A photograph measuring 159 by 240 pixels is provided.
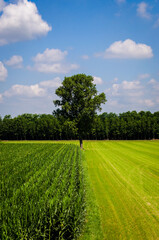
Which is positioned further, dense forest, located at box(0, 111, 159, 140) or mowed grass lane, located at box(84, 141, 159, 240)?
dense forest, located at box(0, 111, 159, 140)

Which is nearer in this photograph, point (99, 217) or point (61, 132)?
point (99, 217)

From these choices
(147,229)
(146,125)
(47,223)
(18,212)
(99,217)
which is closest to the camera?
(18,212)

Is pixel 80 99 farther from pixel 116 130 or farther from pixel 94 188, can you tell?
pixel 116 130

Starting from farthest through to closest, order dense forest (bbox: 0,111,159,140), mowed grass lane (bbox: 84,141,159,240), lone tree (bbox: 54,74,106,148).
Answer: dense forest (bbox: 0,111,159,140) < lone tree (bbox: 54,74,106,148) < mowed grass lane (bbox: 84,141,159,240)

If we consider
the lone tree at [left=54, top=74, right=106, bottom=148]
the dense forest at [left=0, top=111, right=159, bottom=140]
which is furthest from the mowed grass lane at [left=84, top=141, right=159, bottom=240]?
the dense forest at [left=0, top=111, right=159, bottom=140]

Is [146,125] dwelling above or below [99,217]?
above

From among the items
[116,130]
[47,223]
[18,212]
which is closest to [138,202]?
[47,223]

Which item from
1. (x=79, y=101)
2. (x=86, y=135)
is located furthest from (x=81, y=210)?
(x=86, y=135)

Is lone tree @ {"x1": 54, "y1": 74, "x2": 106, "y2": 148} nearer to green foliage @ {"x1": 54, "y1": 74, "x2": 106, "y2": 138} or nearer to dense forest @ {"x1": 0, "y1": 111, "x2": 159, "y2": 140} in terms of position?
green foliage @ {"x1": 54, "y1": 74, "x2": 106, "y2": 138}

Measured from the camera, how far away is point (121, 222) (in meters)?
8.25

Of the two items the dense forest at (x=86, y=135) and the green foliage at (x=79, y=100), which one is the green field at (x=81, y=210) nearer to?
the green foliage at (x=79, y=100)

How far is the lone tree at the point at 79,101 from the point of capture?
34.1 metres

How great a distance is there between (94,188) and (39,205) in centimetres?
723

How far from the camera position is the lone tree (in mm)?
34125
